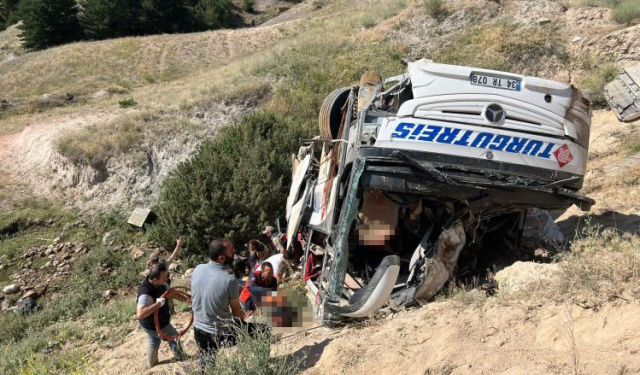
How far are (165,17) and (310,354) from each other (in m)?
40.3

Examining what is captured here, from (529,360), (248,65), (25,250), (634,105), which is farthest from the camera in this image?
(248,65)

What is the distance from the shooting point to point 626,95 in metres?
9.84

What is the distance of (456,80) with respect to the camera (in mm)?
4754

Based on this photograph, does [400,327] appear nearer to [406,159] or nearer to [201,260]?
[406,159]

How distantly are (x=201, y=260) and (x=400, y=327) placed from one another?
661 cm

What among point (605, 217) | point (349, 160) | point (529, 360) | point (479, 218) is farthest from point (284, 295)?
point (605, 217)

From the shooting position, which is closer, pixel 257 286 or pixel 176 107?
pixel 257 286

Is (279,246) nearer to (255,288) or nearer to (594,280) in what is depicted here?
(255,288)

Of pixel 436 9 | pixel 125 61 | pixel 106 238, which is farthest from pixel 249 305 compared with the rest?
pixel 125 61

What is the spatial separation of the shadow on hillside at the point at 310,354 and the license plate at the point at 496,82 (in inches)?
108

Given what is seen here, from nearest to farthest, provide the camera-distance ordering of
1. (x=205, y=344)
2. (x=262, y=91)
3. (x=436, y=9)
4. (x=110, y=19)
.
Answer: (x=205, y=344), (x=262, y=91), (x=436, y=9), (x=110, y=19)

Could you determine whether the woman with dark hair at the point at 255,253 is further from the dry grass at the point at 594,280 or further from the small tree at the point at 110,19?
the small tree at the point at 110,19

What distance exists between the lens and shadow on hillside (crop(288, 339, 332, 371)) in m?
4.06

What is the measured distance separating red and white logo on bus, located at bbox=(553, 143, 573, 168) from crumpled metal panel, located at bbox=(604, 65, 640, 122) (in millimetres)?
6187
